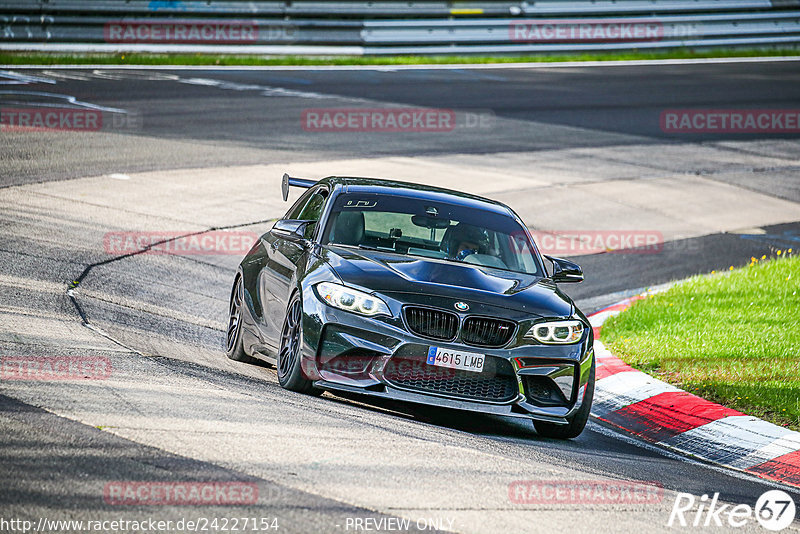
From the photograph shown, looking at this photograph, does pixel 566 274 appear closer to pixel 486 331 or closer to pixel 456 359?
pixel 486 331

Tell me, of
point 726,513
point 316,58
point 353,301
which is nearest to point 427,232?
point 353,301

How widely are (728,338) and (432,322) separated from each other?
4.25 meters

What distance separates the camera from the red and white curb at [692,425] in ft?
25.0

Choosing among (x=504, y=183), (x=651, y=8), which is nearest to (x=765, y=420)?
(x=504, y=183)

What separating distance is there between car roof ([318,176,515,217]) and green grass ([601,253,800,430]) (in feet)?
6.80

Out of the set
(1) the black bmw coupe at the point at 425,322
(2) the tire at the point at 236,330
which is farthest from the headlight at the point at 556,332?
(2) the tire at the point at 236,330

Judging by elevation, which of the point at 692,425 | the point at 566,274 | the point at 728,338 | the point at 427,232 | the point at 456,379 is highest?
the point at 427,232

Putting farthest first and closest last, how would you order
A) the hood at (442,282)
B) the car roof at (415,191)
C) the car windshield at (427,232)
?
1. the car roof at (415,191)
2. the car windshield at (427,232)
3. the hood at (442,282)

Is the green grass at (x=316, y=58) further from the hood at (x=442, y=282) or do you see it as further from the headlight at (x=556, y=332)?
the headlight at (x=556, y=332)

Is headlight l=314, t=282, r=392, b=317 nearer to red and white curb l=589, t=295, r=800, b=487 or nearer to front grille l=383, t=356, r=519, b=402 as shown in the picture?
front grille l=383, t=356, r=519, b=402

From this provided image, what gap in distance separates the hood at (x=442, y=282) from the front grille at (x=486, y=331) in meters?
0.08

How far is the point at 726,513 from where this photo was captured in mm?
5949

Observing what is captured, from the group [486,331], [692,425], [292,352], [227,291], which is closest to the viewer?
[486,331]

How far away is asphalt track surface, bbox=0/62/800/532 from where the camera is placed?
5227 mm
